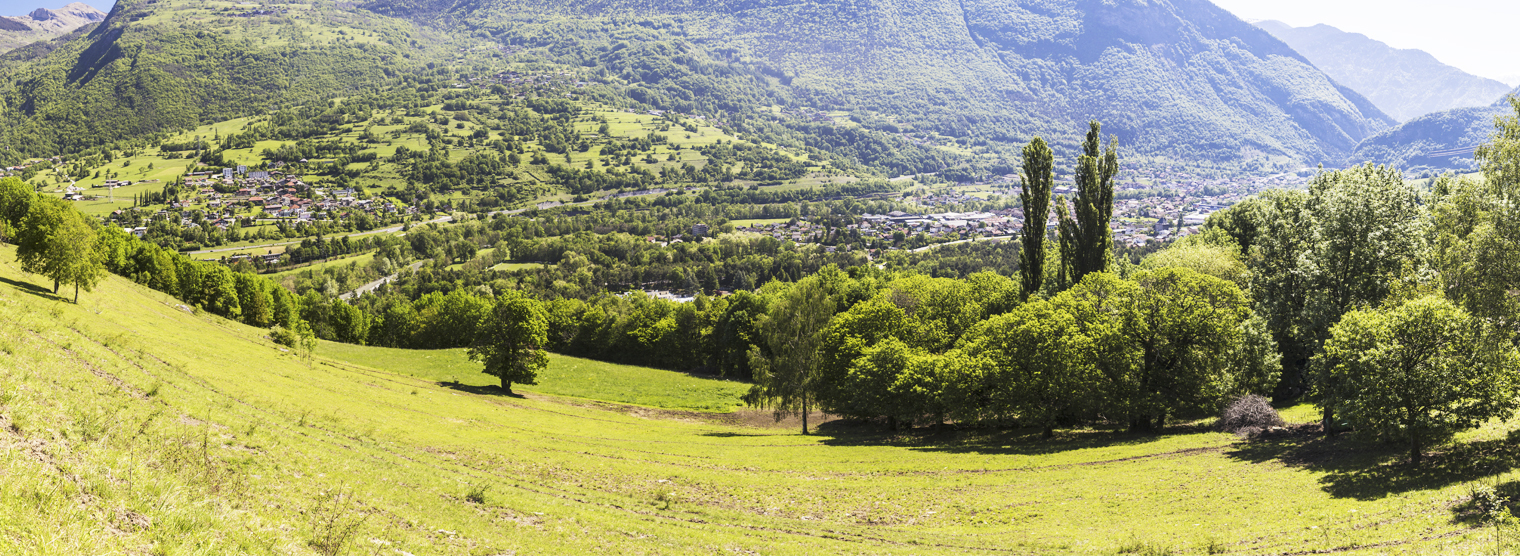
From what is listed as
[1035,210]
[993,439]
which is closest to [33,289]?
[993,439]

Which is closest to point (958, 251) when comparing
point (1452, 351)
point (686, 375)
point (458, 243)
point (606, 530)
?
point (686, 375)

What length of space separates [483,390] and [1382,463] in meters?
59.2

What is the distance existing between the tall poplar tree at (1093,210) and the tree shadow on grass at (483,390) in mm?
50447

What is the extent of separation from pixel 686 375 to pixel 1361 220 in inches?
2816

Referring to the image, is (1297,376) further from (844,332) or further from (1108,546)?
(1108,546)

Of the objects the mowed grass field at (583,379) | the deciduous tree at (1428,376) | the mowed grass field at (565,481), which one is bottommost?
the mowed grass field at (583,379)

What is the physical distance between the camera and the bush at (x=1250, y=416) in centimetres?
3394

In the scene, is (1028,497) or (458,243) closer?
(1028,497)

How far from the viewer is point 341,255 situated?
177 meters

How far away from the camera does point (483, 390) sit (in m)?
59.8

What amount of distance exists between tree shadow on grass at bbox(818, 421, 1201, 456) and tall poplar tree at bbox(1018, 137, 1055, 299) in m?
21.0

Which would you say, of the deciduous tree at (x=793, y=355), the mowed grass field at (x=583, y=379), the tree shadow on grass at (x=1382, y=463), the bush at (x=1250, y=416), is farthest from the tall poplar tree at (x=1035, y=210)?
the tree shadow on grass at (x=1382, y=463)

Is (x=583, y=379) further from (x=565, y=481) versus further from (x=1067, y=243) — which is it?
(x=565, y=481)

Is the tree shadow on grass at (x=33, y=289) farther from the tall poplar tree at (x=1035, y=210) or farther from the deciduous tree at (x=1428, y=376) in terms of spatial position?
the tall poplar tree at (x=1035, y=210)
